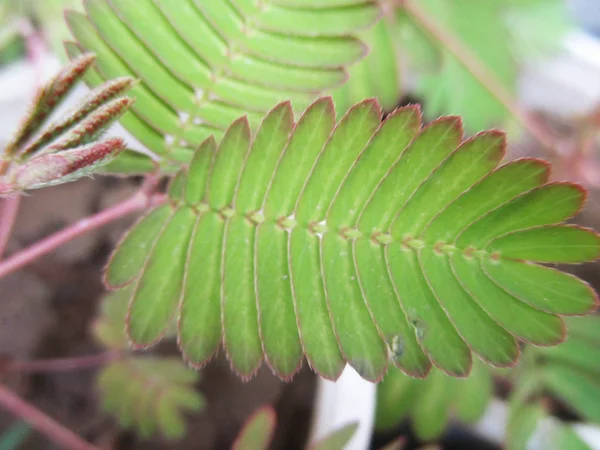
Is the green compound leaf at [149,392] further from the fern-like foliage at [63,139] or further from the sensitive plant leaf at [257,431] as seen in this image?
the fern-like foliage at [63,139]

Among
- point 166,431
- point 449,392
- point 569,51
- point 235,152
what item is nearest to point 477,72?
point 569,51

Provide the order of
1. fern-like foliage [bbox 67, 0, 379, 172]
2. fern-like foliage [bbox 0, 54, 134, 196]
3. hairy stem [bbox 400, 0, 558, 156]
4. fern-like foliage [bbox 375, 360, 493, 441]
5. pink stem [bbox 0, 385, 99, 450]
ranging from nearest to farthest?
fern-like foliage [bbox 0, 54, 134, 196]
fern-like foliage [bbox 67, 0, 379, 172]
pink stem [bbox 0, 385, 99, 450]
fern-like foliage [bbox 375, 360, 493, 441]
hairy stem [bbox 400, 0, 558, 156]

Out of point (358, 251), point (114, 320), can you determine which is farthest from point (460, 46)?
point (114, 320)

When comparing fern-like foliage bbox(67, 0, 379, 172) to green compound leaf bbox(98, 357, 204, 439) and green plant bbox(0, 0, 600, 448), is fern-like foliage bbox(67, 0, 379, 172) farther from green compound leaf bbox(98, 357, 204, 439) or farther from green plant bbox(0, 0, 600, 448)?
green compound leaf bbox(98, 357, 204, 439)

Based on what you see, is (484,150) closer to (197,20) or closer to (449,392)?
(197,20)

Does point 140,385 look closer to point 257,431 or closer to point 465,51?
point 257,431

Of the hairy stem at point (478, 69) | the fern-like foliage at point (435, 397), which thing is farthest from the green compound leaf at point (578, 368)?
the hairy stem at point (478, 69)

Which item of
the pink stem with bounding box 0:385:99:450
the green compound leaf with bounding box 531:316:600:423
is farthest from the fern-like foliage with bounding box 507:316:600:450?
the pink stem with bounding box 0:385:99:450

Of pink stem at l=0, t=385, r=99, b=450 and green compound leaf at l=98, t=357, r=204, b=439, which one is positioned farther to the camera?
green compound leaf at l=98, t=357, r=204, b=439
